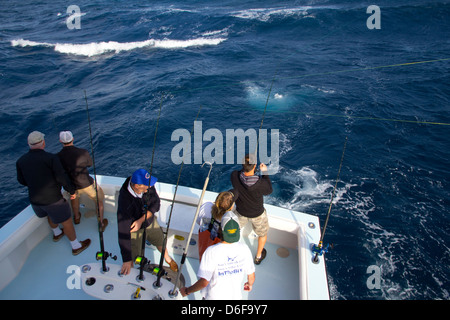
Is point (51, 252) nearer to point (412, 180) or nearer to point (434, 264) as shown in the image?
point (434, 264)

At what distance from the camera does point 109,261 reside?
3.74m

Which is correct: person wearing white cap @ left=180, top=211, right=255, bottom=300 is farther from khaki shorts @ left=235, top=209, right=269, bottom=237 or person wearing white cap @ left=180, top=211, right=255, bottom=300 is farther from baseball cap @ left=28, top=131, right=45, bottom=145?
baseball cap @ left=28, top=131, right=45, bottom=145

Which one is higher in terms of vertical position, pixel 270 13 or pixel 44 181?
pixel 270 13

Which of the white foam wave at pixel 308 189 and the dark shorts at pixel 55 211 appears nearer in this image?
Result: the dark shorts at pixel 55 211

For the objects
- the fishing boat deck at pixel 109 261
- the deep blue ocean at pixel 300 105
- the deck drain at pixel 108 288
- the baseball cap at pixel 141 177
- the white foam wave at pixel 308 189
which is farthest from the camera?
the white foam wave at pixel 308 189

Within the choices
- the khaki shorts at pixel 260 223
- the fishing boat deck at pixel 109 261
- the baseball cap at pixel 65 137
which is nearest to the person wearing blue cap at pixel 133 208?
the fishing boat deck at pixel 109 261

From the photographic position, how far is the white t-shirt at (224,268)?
2.34m

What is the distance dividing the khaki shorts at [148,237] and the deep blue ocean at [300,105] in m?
2.51

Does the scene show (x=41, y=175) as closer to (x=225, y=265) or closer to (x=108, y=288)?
(x=108, y=288)

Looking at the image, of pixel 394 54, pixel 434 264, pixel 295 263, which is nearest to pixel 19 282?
pixel 295 263

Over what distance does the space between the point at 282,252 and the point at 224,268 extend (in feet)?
5.86

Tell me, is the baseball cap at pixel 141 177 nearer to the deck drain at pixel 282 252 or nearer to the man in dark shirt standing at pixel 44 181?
the man in dark shirt standing at pixel 44 181

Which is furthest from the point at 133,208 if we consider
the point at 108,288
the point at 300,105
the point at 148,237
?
the point at 300,105

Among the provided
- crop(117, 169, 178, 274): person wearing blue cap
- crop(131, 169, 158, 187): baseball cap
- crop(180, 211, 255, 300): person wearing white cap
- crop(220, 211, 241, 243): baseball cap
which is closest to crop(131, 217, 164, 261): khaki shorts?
crop(117, 169, 178, 274): person wearing blue cap
